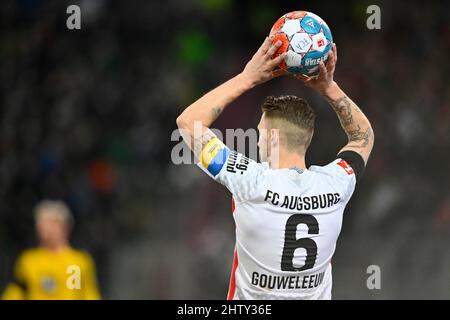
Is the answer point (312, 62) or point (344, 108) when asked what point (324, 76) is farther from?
point (344, 108)

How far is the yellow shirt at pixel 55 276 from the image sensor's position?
8.23 metres

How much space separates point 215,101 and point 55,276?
494cm

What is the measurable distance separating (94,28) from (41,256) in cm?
679

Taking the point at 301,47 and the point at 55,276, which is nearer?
the point at 301,47

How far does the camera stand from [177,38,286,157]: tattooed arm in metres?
4.04

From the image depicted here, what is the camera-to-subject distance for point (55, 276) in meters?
8.47

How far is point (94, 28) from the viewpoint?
14516 millimetres

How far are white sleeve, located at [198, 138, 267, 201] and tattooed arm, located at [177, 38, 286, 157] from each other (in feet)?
0.17

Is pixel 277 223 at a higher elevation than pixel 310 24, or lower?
lower

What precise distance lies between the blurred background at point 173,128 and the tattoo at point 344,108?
603cm

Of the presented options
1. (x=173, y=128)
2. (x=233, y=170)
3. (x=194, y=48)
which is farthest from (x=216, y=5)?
(x=233, y=170)

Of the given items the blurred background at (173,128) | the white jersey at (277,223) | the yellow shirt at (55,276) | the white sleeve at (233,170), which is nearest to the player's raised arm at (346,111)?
the white jersey at (277,223)

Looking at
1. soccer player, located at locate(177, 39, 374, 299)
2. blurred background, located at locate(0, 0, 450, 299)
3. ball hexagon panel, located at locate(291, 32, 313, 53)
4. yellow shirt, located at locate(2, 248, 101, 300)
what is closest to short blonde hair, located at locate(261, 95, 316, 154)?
soccer player, located at locate(177, 39, 374, 299)
